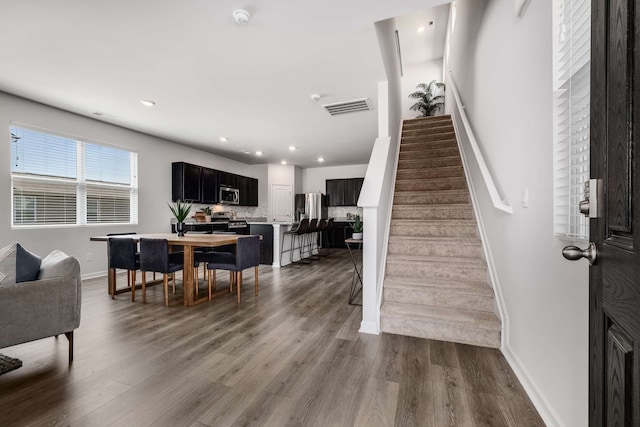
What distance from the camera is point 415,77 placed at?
23.0 ft

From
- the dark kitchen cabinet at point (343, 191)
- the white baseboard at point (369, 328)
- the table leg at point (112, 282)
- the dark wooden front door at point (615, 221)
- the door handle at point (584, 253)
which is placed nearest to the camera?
the dark wooden front door at point (615, 221)

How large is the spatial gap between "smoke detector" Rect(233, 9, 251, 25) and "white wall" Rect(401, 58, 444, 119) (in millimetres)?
5598

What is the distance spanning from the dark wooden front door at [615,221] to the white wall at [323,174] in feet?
27.4

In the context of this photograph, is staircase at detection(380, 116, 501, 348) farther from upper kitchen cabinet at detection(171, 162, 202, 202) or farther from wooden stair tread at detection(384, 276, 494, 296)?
upper kitchen cabinet at detection(171, 162, 202, 202)

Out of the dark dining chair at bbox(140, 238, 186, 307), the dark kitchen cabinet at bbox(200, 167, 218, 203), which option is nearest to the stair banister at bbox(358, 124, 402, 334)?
the dark dining chair at bbox(140, 238, 186, 307)

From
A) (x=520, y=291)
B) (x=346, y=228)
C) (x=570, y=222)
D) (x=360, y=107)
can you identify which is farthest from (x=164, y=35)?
(x=346, y=228)

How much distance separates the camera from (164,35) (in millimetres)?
2447

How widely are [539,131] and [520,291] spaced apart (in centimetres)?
100

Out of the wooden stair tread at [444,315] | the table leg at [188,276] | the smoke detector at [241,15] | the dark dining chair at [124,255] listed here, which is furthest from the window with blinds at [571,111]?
the dark dining chair at [124,255]

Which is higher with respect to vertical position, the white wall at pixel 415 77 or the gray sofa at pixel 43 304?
the white wall at pixel 415 77

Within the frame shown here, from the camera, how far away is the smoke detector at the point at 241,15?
214cm

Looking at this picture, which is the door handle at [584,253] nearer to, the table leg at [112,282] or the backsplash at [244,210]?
the table leg at [112,282]

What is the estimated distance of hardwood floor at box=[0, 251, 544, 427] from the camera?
4.74ft

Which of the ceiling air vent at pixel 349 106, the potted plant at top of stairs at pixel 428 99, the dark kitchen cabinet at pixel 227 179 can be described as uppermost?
the potted plant at top of stairs at pixel 428 99
